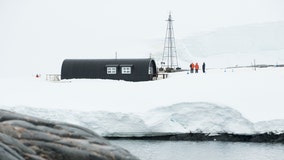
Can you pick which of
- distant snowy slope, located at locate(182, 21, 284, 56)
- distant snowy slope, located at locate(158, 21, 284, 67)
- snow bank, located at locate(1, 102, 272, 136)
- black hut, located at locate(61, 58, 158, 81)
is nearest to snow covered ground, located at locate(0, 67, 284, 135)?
snow bank, located at locate(1, 102, 272, 136)

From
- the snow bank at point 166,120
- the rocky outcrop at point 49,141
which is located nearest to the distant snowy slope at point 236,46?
the snow bank at point 166,120

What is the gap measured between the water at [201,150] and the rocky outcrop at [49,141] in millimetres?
16083

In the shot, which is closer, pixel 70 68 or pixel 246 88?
pixel 246 88

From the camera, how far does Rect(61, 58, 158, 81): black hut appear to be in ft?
163

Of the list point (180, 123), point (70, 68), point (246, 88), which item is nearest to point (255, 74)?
point (246, 88)

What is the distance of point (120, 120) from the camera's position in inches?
1396

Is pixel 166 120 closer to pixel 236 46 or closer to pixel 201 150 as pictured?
pixel 201 150

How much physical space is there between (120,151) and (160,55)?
7757 centimetres

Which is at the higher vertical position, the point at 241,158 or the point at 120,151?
the point at 120,151

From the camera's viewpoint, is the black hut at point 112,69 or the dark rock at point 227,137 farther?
the black hut at point 112,69

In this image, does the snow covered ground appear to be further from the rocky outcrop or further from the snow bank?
the rocky outcrop

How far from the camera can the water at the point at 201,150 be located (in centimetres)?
2592

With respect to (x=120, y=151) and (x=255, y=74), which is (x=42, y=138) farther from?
(x=255, y=74)

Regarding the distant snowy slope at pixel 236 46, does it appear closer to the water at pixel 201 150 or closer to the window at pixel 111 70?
the window at pixel 111 70
